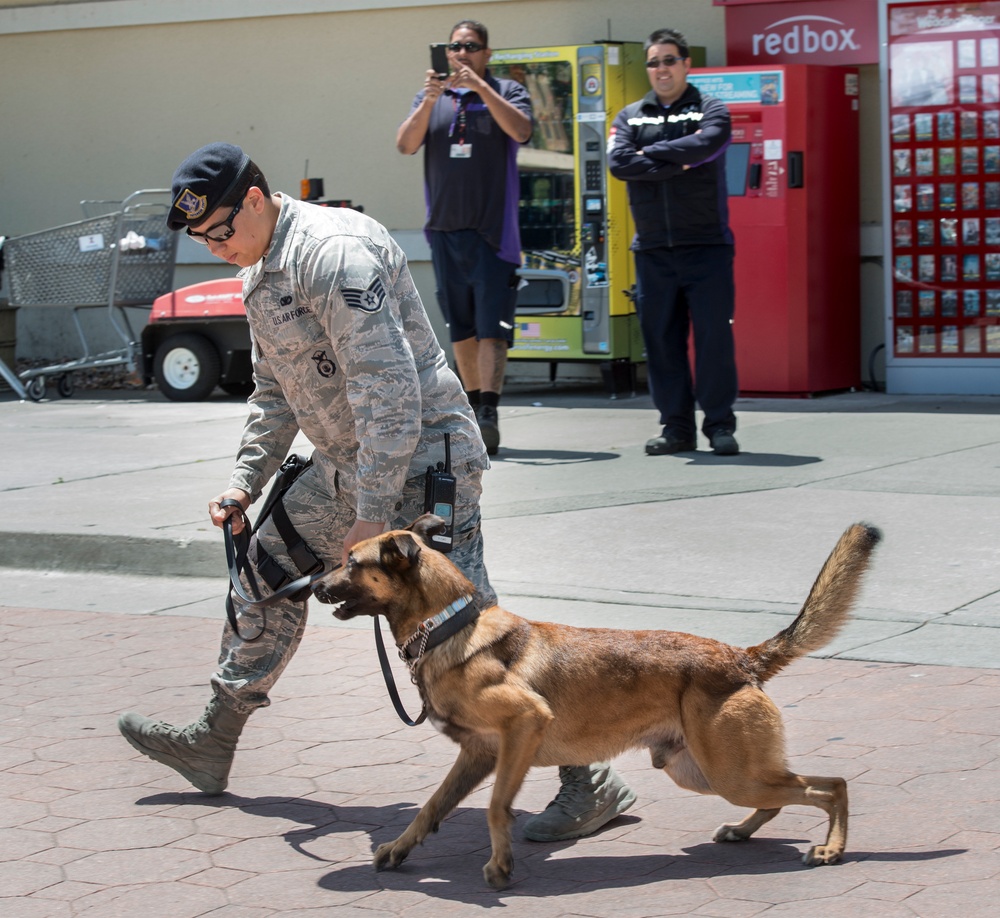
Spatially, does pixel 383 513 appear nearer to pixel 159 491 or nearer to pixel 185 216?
pixel 185 216

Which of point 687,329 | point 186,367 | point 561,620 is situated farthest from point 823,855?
point 186,367

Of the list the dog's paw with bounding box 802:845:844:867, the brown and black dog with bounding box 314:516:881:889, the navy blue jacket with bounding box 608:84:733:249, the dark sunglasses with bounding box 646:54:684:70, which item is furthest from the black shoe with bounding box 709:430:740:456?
the dog's paw with bounding box 802:845:844:867

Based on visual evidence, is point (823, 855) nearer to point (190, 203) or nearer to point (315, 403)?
point (315, 403)

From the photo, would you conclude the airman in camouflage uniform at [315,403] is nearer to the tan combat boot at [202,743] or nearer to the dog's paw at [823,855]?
the tan combat boot at [202,743]

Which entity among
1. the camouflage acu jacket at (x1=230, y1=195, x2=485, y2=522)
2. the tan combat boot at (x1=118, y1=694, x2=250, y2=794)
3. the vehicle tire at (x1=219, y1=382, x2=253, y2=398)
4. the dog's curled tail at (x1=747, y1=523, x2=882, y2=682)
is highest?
the camouflage acu jacket at (x1=230, y1=195, x2=485, y2=522)

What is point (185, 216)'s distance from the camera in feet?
12.7

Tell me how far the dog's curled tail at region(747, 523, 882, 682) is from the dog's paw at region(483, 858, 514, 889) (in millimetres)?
771

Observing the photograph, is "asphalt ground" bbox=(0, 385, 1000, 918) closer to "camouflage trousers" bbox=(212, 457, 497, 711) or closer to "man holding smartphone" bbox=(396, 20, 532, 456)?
"camouflage trousers" bbox=(212, 457, 497, 711)

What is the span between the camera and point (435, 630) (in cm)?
365

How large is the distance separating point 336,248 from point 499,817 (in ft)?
4.78

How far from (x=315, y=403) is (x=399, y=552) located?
2.04ft

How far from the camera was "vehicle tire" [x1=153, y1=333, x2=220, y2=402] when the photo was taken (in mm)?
12227

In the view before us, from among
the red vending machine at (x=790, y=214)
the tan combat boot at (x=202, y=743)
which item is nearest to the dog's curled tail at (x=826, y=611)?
the tan combat boot at (x=202, y=743)

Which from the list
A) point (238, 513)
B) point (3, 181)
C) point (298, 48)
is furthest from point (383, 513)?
point (3, 181)
